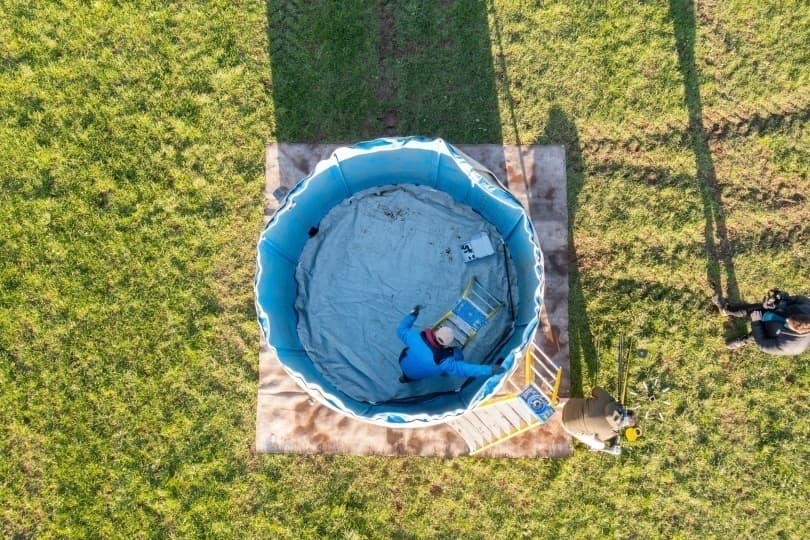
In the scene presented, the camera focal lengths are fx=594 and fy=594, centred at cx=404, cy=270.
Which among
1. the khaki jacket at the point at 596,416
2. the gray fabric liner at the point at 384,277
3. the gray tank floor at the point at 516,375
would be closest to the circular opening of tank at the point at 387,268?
the gray fabric liner at the point at 384,277

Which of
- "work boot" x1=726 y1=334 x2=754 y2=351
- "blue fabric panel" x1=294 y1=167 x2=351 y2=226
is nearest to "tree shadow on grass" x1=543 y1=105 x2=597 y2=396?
"work boot" x1=726 y1=334 x2=754 y2=351

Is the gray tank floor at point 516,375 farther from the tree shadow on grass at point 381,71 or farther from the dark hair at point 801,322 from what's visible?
the dark hair at point 801,322

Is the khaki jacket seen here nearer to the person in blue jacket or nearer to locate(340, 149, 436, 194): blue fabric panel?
the person in blue jacket

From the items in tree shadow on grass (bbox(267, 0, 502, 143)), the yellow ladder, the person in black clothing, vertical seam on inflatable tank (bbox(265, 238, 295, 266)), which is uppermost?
tree shadow on grass (bbox(267, 0, 502, 143))

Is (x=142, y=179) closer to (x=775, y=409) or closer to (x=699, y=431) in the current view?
(x=699, y=431)

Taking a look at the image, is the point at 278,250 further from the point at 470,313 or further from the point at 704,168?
the point at 704,168

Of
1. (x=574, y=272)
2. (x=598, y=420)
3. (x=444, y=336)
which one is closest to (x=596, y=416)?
(x=598, y=420)

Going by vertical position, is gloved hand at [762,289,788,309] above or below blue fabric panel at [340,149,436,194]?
below

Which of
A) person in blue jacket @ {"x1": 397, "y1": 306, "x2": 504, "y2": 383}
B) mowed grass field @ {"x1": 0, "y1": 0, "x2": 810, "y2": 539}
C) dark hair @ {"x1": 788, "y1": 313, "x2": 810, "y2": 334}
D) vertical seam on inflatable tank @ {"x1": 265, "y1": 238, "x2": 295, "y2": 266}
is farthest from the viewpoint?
mowed grass field @ {"x1": 0, "y1": 0, "x2": 810, "y2": 539}
